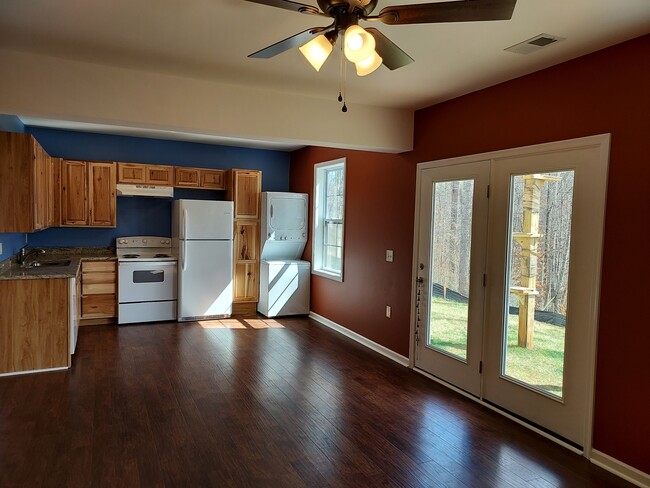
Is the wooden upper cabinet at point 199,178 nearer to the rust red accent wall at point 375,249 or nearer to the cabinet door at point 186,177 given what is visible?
the cabinet door at point 186,177

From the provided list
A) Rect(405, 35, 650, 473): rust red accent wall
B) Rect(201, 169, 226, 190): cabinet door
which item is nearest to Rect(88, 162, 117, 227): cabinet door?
Rect(201, 169, 226, 190): cabinet door

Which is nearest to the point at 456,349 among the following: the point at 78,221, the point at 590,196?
the point at 590,196

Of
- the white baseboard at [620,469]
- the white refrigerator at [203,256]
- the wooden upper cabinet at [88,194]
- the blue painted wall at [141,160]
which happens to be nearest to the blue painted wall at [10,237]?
the blue painted wall at [141,160]

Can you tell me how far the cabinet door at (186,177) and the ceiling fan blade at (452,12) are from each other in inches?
202

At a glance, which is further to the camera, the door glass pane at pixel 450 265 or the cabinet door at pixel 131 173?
the cabinet door at pixel 131 173

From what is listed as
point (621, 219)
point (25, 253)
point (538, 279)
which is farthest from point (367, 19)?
point (25, 253)

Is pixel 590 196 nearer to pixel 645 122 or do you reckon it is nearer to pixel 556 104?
pixel 645 122

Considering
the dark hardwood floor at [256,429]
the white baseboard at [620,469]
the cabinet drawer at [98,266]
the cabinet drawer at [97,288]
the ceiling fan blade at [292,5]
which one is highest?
the ceiling fan blade at [292,5]

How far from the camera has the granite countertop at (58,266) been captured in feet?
13.6

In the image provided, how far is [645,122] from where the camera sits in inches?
101

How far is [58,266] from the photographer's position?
197 inches

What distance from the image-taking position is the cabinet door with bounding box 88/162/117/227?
19.4 ft

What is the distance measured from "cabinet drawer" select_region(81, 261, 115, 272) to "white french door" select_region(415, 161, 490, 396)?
394 centimetres

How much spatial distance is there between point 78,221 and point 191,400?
11.6 ft
